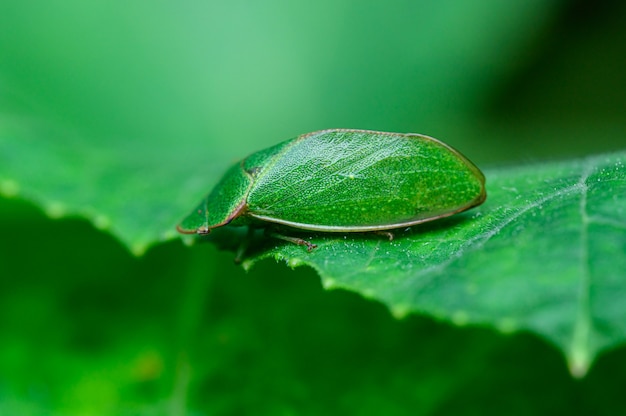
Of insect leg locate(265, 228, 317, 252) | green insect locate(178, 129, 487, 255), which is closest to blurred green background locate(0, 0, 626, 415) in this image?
insect leg locate(265, 228, 317, 252)

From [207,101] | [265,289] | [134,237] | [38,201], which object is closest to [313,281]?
[265,289]

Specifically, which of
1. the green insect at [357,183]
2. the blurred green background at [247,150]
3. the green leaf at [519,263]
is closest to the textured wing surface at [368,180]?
the green insect at [357,183]

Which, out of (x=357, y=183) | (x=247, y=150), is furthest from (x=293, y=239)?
(x=247, y=150)

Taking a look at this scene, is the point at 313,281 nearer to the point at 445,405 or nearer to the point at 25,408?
the point at 445,405

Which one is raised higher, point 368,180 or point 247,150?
point 247,150

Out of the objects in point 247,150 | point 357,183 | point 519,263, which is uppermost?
point 247,150

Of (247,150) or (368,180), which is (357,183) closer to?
(368,180)
